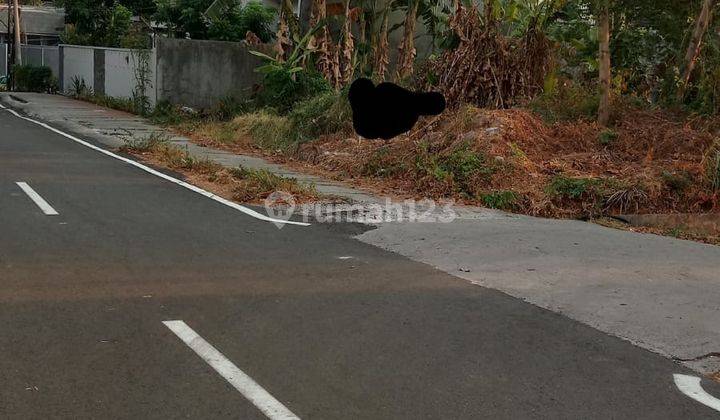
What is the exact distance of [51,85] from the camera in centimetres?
3688

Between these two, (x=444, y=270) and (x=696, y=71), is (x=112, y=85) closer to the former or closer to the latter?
(x=696, y=71)

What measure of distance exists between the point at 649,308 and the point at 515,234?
289 cm

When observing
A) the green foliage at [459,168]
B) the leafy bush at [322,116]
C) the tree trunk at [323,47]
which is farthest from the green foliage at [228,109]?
the green foliage at [459,168]

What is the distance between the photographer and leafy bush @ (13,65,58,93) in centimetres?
3678

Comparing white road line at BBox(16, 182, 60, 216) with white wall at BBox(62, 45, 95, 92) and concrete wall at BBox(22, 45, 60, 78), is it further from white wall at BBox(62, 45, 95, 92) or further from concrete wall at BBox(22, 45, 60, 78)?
concrete wall at BBox(22, 45, 60, 78)

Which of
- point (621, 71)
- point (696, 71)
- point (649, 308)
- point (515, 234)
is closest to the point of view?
point (649, 308)

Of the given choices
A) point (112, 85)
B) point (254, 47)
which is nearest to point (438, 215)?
point (254, 47)

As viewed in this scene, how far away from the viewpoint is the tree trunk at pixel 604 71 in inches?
576

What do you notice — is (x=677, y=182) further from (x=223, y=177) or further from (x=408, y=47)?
(x=408, y=47)

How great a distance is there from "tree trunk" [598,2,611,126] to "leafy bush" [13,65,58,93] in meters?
27.1

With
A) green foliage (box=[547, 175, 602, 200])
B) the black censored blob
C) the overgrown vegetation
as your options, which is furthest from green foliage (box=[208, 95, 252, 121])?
green foliage (box=[547, 175, 602, 200])

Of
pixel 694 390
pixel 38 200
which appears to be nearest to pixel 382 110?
pixel 38 200

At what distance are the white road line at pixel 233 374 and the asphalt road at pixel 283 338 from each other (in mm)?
49

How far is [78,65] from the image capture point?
34125mm
